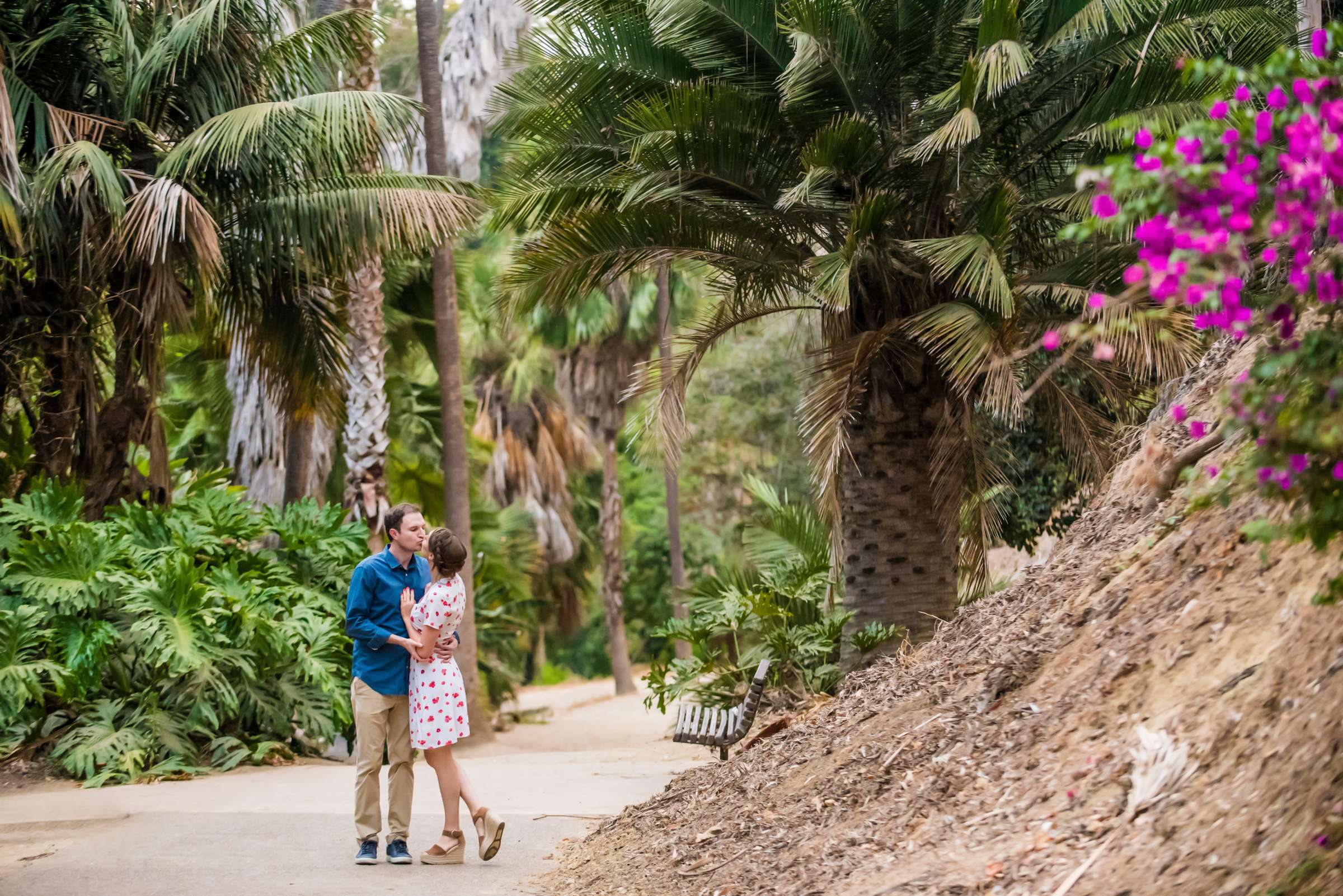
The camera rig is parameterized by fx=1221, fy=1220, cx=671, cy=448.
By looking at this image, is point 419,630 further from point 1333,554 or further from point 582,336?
point 582,336

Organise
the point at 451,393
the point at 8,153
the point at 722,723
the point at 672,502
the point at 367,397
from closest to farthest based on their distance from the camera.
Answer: the point at 722,723 → the point at 8,153 → the point at 451,393 → the point at 367,397 → the point at 672,502

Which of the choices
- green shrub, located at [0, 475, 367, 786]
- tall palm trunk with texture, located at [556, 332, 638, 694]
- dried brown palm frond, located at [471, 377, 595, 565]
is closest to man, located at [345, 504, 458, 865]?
green shrub, located at [0, 475, 367, 786]

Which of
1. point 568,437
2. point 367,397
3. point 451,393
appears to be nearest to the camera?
point 451,393

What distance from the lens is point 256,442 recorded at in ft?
52.2

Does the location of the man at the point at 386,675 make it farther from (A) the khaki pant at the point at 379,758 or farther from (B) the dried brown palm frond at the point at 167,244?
(B) the dried brown palm frond at the point at 167,244

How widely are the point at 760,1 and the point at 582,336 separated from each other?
20571 millimetres

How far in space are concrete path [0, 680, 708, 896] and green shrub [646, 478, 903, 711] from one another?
3.11ft

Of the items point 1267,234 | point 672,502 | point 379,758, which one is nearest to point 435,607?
point 379,758

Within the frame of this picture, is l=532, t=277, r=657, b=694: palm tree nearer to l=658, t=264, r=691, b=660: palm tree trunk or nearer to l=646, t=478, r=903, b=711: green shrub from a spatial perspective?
l=658, t=264, r=691, b=660: palm tree trunk

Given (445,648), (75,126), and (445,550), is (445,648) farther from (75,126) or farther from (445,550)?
(75,126)

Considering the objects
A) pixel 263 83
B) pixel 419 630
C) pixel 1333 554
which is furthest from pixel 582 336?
pixel 1333 554

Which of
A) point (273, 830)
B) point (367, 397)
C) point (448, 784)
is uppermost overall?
point (367, 397)

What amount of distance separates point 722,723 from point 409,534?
3.31 m

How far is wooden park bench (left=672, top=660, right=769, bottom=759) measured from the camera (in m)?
8.63
